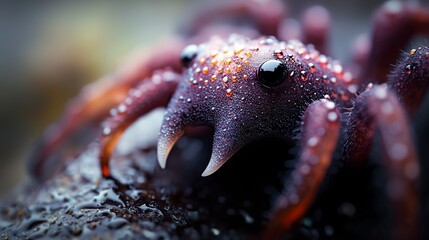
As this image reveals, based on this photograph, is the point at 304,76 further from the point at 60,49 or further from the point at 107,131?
the point at 60,49

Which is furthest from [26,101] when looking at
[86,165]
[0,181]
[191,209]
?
[191,209]

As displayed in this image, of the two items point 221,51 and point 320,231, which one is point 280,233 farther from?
point 221,51

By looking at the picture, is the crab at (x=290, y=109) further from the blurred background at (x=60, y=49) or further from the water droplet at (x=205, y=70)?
the blurred background at (x=60, y=49)

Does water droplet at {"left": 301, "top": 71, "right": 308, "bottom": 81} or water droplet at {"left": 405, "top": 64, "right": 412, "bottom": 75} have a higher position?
water droplet at {"left": 405, "top": 64, "right": 412, "bottom": 75}

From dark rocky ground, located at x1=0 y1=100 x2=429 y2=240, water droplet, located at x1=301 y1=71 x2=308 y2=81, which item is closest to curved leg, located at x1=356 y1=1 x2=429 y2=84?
dark rocky ground, located at x1=0 y1=100 x2=429 y2=240

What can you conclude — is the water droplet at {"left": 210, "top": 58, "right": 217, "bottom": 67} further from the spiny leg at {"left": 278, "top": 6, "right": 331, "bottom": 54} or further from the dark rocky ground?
the spiny leg at {"left": 278, "top": 6, "right": 331, "bottom": 54}

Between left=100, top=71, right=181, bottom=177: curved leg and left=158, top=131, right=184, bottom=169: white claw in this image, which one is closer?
left=158, top=131, right=184, bottom=169: white claw

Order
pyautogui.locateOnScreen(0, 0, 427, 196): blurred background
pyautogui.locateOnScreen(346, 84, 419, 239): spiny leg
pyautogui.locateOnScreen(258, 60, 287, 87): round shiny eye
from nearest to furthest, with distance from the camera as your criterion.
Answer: pyautogui.locateOnScreen(346, 84, 419, 239): spiny leg < pyautogui.locateOnScreen(258, 60, 287, 87): round shiny eye < pyautogui.locateOnScreen(0, 0, 427, 196): blurred background
